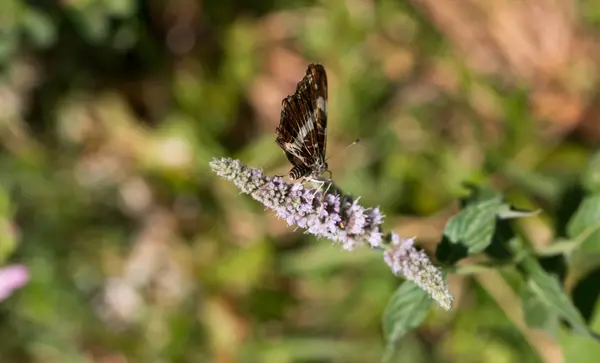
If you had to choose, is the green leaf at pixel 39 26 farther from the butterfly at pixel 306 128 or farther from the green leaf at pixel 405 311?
the green leaf at pixel 405 311

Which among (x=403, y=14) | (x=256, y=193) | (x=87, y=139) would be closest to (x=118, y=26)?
(x=87, y=139)

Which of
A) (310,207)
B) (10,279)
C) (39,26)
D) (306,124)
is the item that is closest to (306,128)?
(306,124)

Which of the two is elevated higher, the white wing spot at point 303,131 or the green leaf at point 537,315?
the white wing spot at point 303,131

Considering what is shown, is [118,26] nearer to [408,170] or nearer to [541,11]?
[408,170]

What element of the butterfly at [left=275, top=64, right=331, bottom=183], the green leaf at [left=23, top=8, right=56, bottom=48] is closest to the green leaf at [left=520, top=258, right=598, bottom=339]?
the butterfly at [left=275, top=64, right=331, bottom=183]

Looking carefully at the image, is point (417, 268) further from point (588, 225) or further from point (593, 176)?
point (593, 176)

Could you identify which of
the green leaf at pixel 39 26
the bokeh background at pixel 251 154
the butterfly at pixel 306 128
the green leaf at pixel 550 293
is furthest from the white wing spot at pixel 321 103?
the green leaf at pixel 39 26
